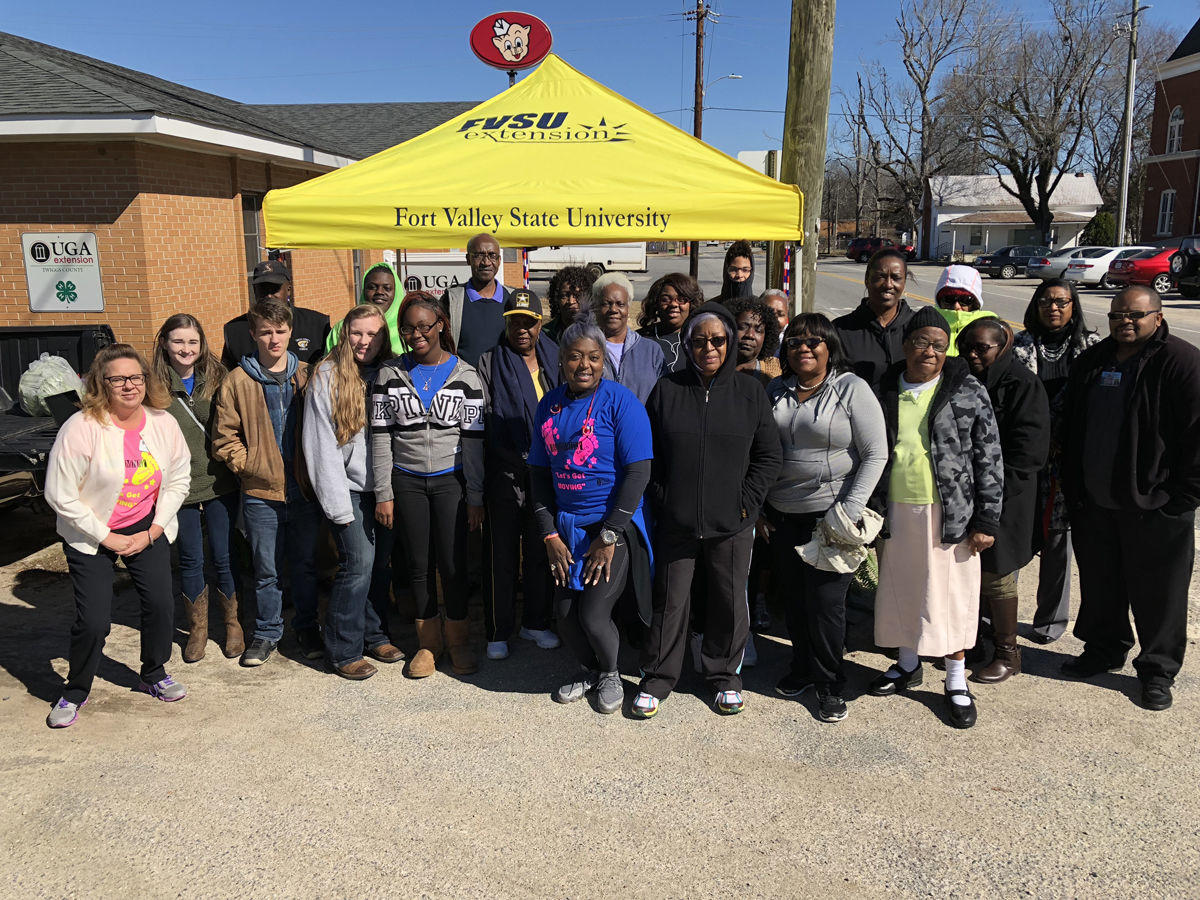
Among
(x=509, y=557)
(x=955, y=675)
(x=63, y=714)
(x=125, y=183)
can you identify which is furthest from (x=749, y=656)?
(x=125, y=183)

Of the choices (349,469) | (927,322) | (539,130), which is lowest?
(349,469)

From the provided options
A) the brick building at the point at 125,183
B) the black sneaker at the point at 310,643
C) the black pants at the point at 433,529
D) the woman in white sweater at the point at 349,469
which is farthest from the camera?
the brick building at the point at 125,183

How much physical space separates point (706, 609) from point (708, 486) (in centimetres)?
72

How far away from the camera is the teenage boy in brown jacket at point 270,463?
14.7ft

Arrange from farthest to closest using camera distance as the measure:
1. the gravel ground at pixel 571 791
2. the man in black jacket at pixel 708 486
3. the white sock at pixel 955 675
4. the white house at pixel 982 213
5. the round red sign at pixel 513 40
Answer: the white house at pixel 982 213
the round red sign at pixel 513 40
the white sock at pixel 955 675
the man in black jacket at pixel 708 486
the gravel ground at pixel 571 791

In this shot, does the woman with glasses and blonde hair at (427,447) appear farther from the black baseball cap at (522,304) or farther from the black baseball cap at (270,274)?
the black baseball cap at (270,274)

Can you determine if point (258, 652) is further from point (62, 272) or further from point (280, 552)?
point (62, 272)

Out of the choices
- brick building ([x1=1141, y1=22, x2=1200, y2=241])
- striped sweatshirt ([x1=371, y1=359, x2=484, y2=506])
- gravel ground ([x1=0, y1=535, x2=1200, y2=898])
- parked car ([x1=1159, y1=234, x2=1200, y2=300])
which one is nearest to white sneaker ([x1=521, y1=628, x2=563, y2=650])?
gravel ground ([x1=0, y1=535, x2=1200, y2=898])

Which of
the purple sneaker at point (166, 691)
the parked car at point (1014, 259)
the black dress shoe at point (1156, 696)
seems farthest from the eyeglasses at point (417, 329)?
the parked car at point (1014, 259)

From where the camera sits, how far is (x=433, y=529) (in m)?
4.49

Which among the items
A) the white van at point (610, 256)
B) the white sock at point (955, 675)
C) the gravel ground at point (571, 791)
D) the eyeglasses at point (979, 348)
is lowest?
the gravel ground at point (571, 791)

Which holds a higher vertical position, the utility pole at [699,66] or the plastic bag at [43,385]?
the utility pole at [699,66]

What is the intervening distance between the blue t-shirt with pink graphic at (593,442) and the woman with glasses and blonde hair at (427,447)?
A: 535 mm

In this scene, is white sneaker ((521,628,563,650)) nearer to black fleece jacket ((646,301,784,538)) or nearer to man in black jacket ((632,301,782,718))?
man in black jacket ((632,301,782,718))
